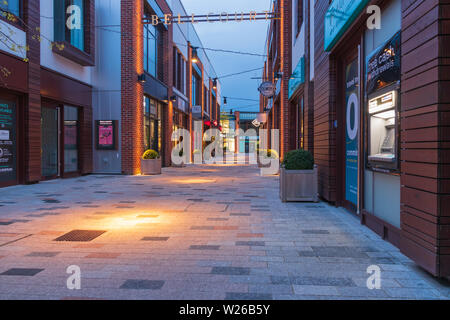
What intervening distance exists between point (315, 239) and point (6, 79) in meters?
9.23

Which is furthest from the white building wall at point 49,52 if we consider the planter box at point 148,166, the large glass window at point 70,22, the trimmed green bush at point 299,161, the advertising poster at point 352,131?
the advertising poster at point 352,131

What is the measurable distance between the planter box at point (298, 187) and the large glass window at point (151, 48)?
1200 cm

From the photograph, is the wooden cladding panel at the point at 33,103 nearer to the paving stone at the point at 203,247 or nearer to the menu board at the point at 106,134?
the menu board at the point at 106,134

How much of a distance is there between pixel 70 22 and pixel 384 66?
1205cm

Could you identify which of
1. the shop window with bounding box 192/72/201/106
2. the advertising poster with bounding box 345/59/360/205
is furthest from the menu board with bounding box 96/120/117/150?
the shop window with bounding box 192/72/201/106

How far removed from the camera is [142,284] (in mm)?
3006

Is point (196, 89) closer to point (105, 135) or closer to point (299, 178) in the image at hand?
point (105, 135)

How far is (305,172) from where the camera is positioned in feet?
24.3

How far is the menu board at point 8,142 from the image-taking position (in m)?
10.0

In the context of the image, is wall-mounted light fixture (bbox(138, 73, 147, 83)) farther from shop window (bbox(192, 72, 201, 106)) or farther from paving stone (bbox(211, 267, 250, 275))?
shop window (bbox(192, 72, 201, 106))

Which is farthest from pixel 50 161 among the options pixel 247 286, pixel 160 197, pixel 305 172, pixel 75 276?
pixel 247 286

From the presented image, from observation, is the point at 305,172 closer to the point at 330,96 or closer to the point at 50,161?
the point at 330,96

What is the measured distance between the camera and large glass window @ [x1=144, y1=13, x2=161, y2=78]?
57.3 feet

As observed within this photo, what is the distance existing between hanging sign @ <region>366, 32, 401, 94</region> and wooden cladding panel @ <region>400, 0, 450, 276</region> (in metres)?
0.39
